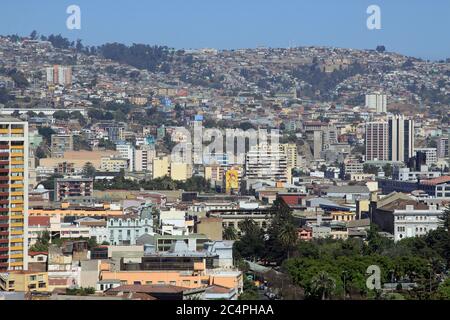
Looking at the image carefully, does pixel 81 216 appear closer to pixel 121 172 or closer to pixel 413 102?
pixel 121 172

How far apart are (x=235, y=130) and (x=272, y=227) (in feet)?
113

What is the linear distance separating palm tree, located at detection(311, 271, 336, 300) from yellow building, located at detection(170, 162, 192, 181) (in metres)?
29.6

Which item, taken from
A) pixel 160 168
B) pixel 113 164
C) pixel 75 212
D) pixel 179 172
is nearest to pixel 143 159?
pixel 113 164

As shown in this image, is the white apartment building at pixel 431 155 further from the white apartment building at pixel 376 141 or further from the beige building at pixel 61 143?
the beige building at pixel 61 143

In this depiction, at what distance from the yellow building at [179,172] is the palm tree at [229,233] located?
57.6ft

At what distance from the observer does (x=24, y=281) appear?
50.5ft

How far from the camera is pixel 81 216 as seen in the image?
29188mm

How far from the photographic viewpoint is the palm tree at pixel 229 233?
25875mm

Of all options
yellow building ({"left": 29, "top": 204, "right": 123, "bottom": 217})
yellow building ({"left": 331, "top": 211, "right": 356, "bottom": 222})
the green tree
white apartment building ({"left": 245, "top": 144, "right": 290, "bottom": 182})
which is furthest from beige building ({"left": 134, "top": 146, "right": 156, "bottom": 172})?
the green tree

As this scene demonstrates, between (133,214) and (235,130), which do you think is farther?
(235,130)

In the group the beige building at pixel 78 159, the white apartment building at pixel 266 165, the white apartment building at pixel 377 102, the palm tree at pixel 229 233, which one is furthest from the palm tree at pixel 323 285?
the white apartment building at pixel 377 102

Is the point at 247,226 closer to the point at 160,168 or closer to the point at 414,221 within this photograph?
the point at 414,221

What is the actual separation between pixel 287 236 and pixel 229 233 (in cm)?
243
